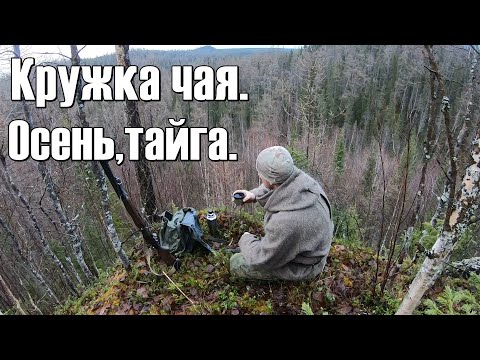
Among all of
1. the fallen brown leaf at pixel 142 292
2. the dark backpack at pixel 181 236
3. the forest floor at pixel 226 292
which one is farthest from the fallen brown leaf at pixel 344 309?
the fallen brown leaf at pixel 142 292

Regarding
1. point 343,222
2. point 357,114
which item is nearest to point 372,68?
point 357,114

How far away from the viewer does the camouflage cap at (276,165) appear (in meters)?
2.79

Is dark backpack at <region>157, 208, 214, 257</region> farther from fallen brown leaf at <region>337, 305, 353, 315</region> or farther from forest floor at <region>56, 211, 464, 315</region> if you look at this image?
fallen brown leaf at <region>337, 305, 353, 315</region>

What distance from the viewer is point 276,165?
2783 millimetres

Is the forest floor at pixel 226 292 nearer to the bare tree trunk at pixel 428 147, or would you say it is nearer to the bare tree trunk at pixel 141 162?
the bare tree trunk at pixel 428 147

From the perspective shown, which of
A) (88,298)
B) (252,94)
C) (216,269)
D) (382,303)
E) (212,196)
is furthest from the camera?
(252,94)

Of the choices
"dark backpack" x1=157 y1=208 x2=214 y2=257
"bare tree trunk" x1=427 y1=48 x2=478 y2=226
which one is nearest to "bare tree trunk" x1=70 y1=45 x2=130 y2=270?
"dark backpack" x1=157 y1=208 x2=214 y2=257

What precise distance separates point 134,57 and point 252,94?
1575 inches

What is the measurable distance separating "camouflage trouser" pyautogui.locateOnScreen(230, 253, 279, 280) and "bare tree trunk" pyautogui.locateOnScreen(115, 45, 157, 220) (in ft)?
7.79

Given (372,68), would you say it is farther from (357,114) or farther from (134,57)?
(134,57)

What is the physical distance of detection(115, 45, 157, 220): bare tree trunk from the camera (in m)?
4.96

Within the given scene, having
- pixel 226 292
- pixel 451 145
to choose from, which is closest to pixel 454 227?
pixel 451 145

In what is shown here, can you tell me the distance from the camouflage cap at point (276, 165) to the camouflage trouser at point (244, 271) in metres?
1.01

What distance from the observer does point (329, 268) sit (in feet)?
12.2
